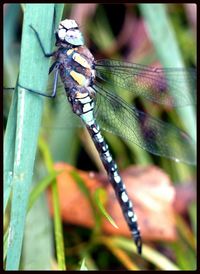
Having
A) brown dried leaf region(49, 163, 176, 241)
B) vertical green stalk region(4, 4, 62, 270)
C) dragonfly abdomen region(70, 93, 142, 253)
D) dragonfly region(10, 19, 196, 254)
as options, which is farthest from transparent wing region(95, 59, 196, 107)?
vertical green stalk region(4, 4, 62, 270)

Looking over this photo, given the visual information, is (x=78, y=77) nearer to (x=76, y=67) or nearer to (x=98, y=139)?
(x=76, y=67)

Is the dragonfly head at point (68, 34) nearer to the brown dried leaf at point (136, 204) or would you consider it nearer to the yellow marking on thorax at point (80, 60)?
the yellow marking on thorax at point (80, 60)

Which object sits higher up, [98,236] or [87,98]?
[87,98]

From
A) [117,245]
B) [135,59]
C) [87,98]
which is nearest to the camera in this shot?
[87,98]

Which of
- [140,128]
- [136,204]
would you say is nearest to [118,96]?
[140,128]

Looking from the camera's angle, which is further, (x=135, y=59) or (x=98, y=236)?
(x=135, y=59)

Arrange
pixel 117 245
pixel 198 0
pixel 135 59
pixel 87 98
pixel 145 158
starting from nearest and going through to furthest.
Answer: pixel 87 98 → pixel 117 245 → pixel 198 0 → pixel 145 158 → pixel 135 59

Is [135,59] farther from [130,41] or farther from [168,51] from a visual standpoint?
[168,51]

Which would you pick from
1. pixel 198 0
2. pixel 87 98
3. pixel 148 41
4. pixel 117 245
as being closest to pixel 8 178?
pixel 87 98
